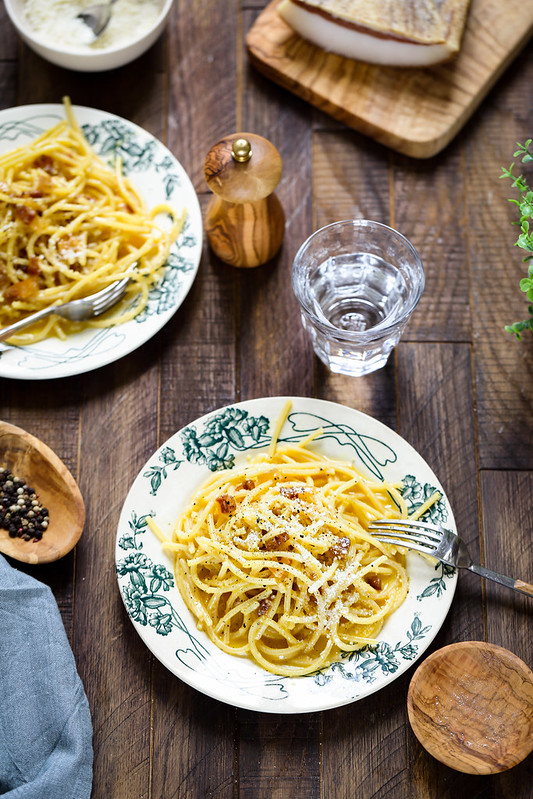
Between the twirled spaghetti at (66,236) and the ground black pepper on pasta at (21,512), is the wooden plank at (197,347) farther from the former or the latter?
the ground black pepper on pasta at (21,512)

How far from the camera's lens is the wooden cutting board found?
2781mm

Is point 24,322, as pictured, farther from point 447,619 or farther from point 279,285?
point 447,619

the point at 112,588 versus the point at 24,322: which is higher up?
the point at 24,322

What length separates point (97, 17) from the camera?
2783mm

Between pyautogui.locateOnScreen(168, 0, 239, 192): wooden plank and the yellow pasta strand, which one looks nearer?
the yellow pasta strand

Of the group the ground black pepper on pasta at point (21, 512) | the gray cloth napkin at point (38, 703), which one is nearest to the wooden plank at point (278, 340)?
the gray cloth napkin at point (38, 703)

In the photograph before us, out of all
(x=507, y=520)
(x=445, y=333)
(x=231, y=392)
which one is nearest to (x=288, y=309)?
(x=231, y=392)

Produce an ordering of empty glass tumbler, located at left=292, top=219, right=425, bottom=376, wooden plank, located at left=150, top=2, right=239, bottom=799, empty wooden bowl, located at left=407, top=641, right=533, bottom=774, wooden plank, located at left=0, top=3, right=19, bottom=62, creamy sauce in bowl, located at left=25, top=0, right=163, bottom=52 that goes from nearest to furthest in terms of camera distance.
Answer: empty wooden bowl, located at left=407, top=641, right=533, bottom=774
wooden plank, located at left=150, top=2, right=239, bottom=799
empty glass tumbler, located at left=292, top=219, right=425, bottom=376
creamy sauce in bowl, located at left=25, top=0, right=163, bottom=52
wooden plank, located at left=0, top=3, right=19, bottom=62

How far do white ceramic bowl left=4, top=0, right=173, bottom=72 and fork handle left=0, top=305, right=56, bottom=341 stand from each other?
867 mm

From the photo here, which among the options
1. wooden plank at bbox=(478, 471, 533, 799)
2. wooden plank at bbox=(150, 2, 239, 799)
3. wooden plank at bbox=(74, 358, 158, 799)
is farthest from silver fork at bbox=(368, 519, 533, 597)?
wooden plank at bbox=(74, 358, 158, 799)

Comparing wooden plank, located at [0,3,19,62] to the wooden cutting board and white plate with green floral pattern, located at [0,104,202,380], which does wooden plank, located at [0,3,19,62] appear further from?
the wooden cutting board

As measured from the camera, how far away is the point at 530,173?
282 cm

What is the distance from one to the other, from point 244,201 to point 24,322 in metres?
0.77

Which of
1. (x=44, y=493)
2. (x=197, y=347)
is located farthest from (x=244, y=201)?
(x=44, y=493)
